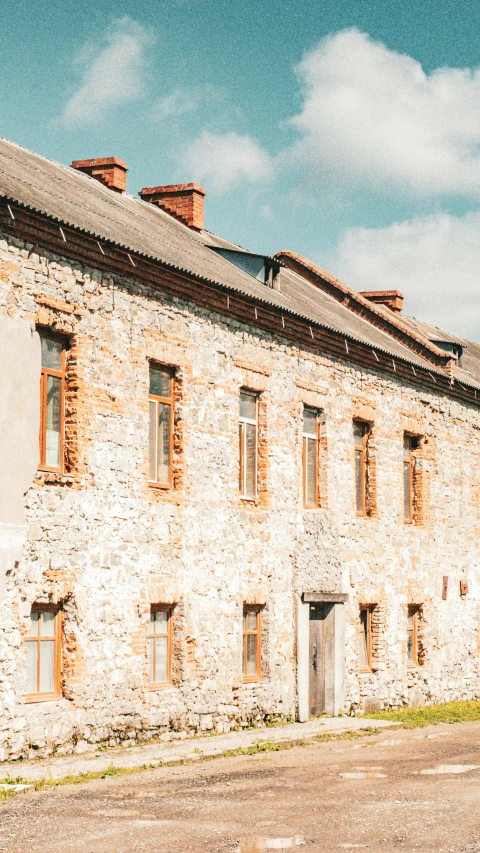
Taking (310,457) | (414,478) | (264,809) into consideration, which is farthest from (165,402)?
(414,478)

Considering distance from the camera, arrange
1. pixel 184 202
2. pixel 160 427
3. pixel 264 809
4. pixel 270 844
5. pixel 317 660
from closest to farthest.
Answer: pixel 270 844 → pixel 264 809 → pixel 160 427 → pixel 317 660 → pixel 184 202

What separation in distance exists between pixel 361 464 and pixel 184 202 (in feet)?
21.2

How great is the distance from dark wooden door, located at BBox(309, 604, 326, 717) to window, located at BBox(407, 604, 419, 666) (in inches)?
153

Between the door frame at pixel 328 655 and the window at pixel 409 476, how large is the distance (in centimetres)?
390

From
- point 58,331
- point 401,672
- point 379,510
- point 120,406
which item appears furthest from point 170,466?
point 401,672

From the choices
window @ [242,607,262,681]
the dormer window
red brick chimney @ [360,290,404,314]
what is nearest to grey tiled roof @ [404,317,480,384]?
red brick chimney @ [360,290,404,314]

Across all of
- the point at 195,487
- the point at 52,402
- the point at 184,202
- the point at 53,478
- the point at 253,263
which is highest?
the point at 184,202

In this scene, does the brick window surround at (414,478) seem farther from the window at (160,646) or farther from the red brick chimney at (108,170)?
the window at (160,646)

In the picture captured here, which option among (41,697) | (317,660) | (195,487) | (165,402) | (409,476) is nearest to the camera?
(41,697)

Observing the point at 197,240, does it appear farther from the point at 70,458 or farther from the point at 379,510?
the point at 70,458

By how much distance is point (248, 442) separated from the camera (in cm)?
1862

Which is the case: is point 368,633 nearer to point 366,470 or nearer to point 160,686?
point 366,470

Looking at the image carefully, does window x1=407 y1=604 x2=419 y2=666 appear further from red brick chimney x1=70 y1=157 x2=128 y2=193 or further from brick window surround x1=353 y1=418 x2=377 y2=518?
red brick chimney x1=70 y1=157 x2=128 y2=193

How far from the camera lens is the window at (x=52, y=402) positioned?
14.1 meters
